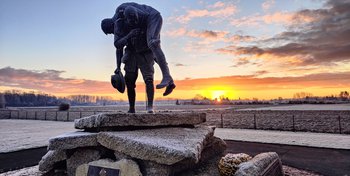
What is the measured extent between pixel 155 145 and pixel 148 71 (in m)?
2.81

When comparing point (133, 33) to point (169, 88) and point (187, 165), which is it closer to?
point (169, 88)

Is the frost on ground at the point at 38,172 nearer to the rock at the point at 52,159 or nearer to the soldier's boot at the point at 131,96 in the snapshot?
the rock at the point at 52,159

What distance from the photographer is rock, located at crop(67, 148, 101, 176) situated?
5020mm

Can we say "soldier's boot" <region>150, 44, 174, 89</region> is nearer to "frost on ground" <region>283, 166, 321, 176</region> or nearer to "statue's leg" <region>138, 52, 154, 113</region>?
"statue's leg" <region>138, 52, 154, 113</region>

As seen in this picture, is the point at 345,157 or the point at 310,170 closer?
the point at 310,170

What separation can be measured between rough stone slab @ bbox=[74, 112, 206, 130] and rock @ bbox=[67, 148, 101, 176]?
1.64ft

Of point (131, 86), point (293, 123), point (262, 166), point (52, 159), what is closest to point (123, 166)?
point (52, 159)

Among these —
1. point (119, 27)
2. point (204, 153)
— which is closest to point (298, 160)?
point (204, 153)

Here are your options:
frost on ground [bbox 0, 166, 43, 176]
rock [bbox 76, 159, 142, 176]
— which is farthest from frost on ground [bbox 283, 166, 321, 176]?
frost on ground [bbox 0, 166, 43, 176]

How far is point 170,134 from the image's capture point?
520 cm

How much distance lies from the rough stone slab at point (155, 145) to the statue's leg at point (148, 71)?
1.64 metres

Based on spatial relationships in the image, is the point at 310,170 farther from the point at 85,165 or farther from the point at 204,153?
the point at 85,165

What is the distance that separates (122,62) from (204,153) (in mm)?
3080

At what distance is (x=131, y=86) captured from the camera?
6887mm
